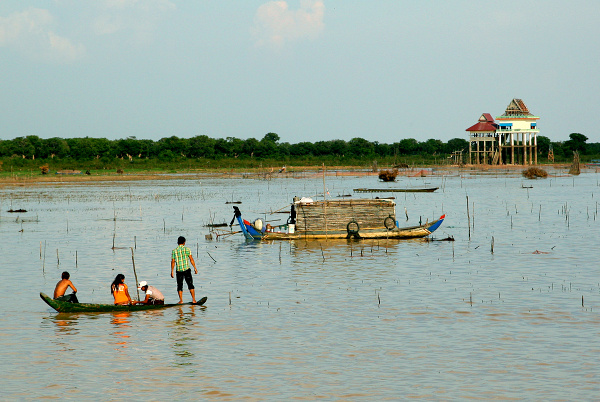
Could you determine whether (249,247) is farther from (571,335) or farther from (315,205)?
(571,335)

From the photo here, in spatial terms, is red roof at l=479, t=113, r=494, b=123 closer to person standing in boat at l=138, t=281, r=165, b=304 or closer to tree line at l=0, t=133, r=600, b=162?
tree line at l=0, t=133, r=600, b=162

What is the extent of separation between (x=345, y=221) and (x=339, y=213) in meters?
0.44

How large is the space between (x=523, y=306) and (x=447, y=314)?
84.0 inches

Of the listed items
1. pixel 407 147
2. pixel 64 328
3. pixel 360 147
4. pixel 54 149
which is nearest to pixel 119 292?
pixel 64 328

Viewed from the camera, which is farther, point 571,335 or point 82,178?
point 82,178

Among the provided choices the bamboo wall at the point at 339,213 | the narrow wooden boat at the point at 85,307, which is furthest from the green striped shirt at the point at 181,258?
the bamboo wall at the point at 339,213

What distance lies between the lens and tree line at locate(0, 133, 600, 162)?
13240cm

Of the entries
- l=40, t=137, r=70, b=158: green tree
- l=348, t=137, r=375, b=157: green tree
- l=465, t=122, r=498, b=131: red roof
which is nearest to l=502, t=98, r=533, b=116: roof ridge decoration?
l=465, t=122, r=498, b=131: red roof

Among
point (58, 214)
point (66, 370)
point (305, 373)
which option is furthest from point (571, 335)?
point (58, 214)

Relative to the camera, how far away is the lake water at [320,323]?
11.6m

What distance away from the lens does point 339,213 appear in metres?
30.1

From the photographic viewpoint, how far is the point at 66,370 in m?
12.6

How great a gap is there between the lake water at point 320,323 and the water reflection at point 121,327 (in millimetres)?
70

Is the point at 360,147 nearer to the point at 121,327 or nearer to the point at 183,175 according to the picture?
the point at 183,175
